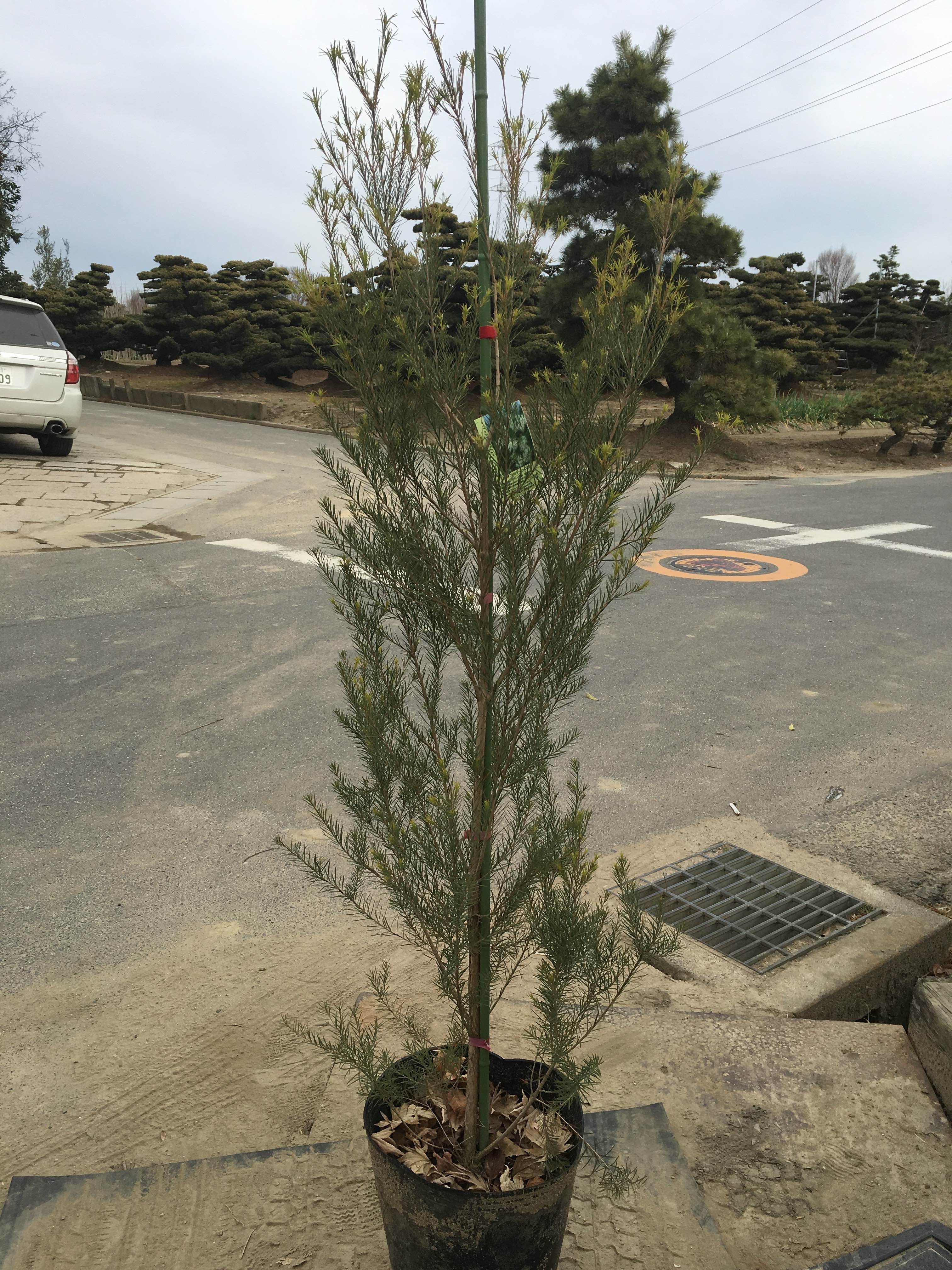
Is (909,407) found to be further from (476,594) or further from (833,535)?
(476,594)

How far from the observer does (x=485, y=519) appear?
1.64 meters

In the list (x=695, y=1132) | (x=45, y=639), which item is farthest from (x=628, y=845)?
(x=45, y=639)

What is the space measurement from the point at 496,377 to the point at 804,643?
5.27 metres

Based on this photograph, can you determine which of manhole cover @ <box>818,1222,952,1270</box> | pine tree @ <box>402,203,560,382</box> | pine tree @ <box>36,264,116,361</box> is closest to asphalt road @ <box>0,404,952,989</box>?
manhole cover @ <box>818,1222,952,1270</box>

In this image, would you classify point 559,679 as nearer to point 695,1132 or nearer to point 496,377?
point 496,377

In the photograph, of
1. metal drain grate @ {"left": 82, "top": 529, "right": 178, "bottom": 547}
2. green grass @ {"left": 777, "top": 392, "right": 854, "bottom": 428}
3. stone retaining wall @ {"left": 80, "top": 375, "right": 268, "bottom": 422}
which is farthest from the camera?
green grass @ {"left": 777, "top": 392, "right": 854, "bottom": 428}

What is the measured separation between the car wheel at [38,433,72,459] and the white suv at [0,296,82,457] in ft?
1.84

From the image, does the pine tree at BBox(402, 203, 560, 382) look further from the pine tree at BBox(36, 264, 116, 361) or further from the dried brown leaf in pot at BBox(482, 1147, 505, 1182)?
the pine tree at BBox(36, 264, 116, 361)

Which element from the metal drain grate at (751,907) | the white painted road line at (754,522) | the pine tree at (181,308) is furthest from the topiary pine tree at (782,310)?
the metal drain grate at (751,907)

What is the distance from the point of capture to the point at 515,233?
1.60m

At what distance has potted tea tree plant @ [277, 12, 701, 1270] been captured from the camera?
1606 millimetres

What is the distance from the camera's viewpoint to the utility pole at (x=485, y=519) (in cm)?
155

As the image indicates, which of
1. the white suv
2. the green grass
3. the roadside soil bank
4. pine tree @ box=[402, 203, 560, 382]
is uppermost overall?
pine tree @ box=[402, 203, 560, 382]

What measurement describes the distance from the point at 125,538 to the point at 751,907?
24.5ft
